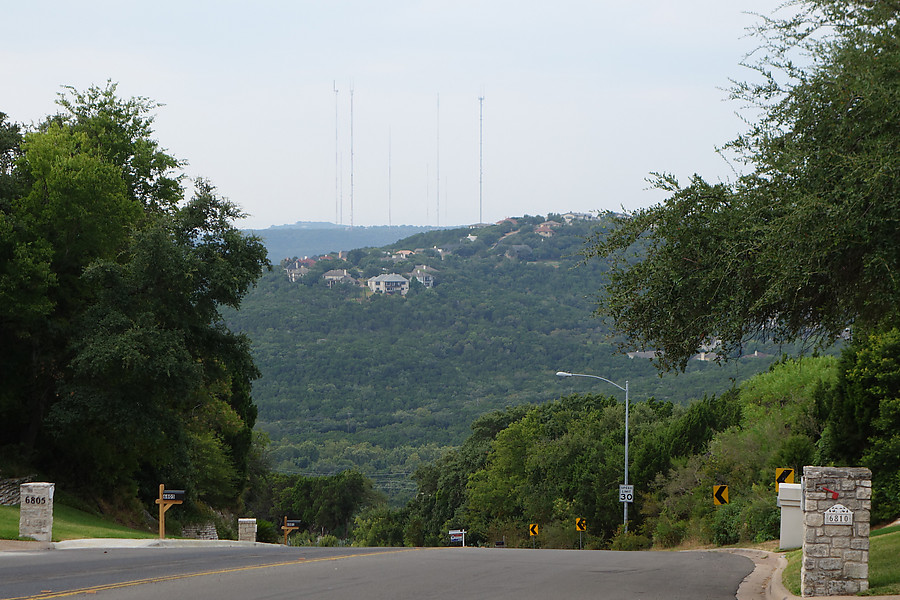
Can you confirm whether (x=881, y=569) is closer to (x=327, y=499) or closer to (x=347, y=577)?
(x=347, y=577)

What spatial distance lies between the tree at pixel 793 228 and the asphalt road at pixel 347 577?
4.09m

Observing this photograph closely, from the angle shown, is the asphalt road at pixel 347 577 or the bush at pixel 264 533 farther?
the bush at pixel 264 533

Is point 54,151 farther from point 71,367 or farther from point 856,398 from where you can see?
point 856,398

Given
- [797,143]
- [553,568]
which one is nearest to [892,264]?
[797,143]

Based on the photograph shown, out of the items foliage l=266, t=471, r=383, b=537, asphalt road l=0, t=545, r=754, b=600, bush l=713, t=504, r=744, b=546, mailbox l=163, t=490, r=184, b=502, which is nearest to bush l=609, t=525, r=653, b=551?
bush l=713, t=504, r=744, b=546

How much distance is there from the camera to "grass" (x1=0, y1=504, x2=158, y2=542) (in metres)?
24.6

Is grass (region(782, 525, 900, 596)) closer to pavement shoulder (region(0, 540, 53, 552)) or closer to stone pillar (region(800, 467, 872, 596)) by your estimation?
stone pillar (region(800, 467, 872, 596))

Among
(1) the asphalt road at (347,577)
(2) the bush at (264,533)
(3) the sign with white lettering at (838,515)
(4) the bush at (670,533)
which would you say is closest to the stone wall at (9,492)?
(1) the asphalt road at (347,577)

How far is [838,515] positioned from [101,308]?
27.1m

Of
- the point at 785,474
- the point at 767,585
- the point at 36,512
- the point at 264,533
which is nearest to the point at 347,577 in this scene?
the point at 767,585

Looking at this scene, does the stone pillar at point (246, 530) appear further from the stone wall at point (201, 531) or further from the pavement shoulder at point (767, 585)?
the pavement shoulder at point (767, 585)

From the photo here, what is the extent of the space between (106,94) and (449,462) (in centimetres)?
6966

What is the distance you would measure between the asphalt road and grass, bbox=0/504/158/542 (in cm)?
470

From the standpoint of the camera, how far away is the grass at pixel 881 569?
44.9 feet
